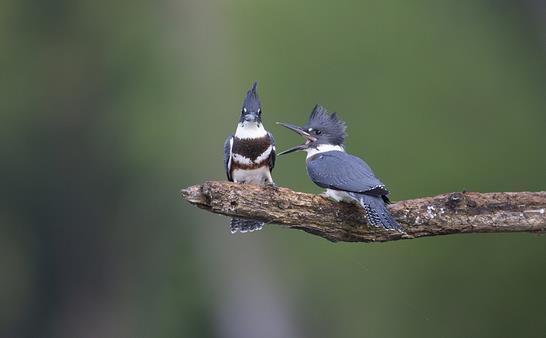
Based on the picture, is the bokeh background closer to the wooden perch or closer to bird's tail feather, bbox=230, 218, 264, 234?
bird's tail feather, bbox=230, 218, 264, 234

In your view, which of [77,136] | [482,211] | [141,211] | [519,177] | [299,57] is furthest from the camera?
[77,136]

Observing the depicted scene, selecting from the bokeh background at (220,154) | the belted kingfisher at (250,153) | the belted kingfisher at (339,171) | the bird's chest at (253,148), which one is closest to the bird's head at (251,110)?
the belted kingfisher at (250,153)

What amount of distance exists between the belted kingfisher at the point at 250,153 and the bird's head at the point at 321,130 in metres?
0.20

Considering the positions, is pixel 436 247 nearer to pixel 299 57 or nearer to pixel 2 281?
pixel 299 57

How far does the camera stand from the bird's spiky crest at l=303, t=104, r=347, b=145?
5766 millimetres

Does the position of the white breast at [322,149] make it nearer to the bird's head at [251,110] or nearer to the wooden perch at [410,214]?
the bird's head at [251,110]

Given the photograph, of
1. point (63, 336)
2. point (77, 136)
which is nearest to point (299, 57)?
point (77, 136)

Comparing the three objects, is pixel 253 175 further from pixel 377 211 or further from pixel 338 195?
pixel 377 211

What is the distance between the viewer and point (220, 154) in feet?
36.6

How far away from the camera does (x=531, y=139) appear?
34.1 ft

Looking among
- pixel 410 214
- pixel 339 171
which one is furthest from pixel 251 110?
pixel 410 214

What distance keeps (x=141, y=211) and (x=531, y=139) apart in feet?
17.3

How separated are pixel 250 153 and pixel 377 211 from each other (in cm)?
106

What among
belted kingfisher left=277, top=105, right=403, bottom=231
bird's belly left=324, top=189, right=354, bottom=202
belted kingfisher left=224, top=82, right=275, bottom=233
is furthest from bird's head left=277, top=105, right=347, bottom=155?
bird's belly left=324, top=189, right=354, bottom=202
